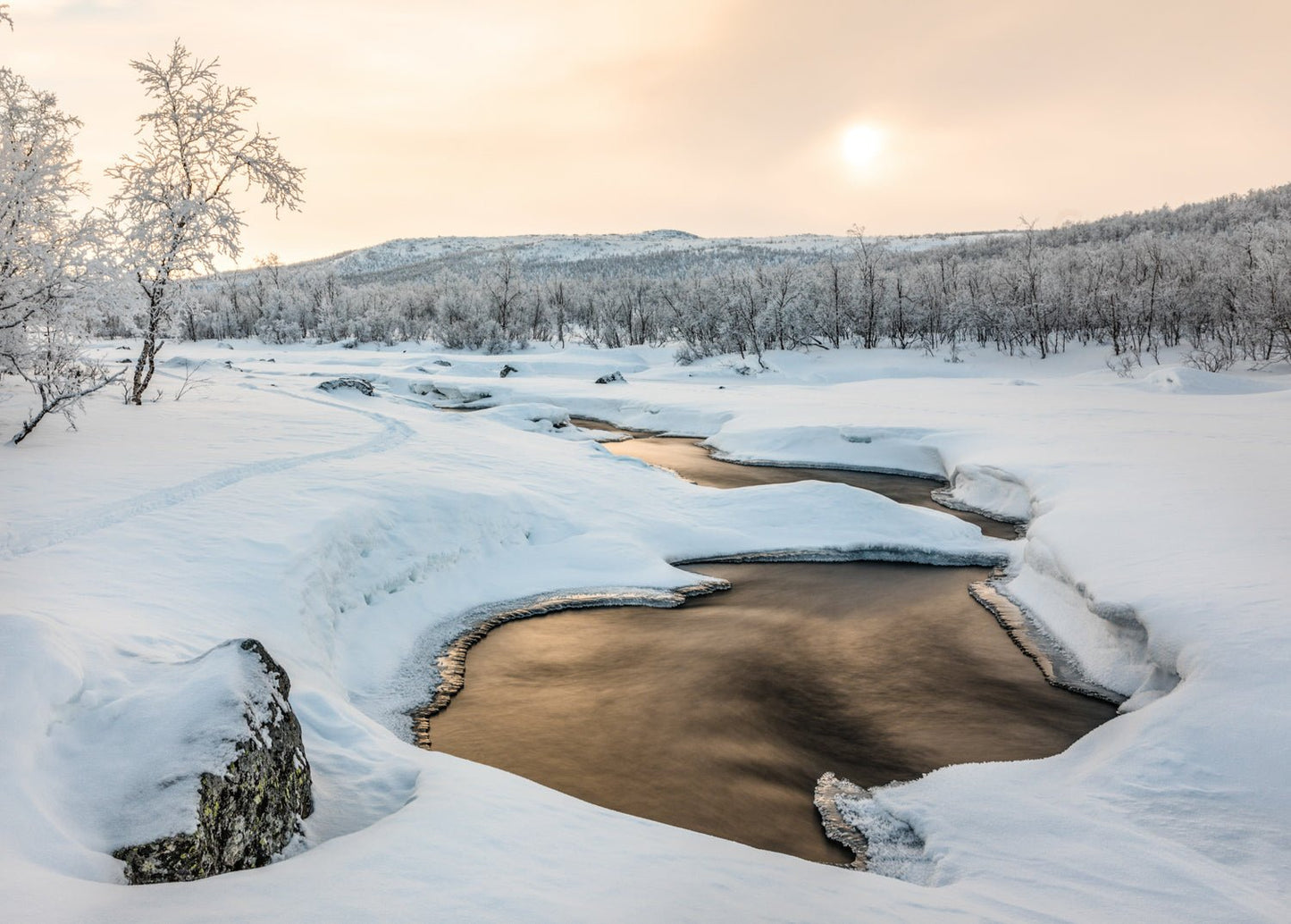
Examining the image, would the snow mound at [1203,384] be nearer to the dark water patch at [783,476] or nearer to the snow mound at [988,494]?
the dark water patch at [783,476]

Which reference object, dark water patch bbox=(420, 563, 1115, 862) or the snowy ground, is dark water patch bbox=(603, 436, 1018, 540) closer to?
the snowy ground

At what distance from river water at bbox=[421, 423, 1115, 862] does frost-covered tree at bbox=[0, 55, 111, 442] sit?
9.52 m

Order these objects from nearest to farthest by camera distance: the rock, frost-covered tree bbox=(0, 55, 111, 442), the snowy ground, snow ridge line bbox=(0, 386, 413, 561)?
the snowy ground, snow ridge line bbox=(0, 386, 413, 561), frost-covered tree bbox=(0, 55, 111, 442), the rock

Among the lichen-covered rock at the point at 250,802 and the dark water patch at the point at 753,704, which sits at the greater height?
the lichen-covered rock at the point at 250,802

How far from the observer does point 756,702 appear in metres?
8.33

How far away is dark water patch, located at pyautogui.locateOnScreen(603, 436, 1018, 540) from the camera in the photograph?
1703cm

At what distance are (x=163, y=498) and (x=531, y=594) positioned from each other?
5269 millimetres

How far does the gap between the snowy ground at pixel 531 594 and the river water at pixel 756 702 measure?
593 millimetres

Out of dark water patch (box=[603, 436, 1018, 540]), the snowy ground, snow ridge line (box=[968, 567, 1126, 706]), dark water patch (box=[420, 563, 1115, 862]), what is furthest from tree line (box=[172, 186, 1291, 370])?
snow ridge line (box=[968, 567, 1126, 706])

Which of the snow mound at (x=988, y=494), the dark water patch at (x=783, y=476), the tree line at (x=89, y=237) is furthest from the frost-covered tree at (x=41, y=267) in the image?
the snow mound at (x=988, y=494)

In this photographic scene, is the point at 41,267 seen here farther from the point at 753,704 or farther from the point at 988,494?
the point at 988,494

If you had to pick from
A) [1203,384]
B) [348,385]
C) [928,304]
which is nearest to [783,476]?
[1203,384]

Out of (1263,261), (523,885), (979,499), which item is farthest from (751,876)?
(1263,261)

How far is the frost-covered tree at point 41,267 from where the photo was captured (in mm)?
11789
